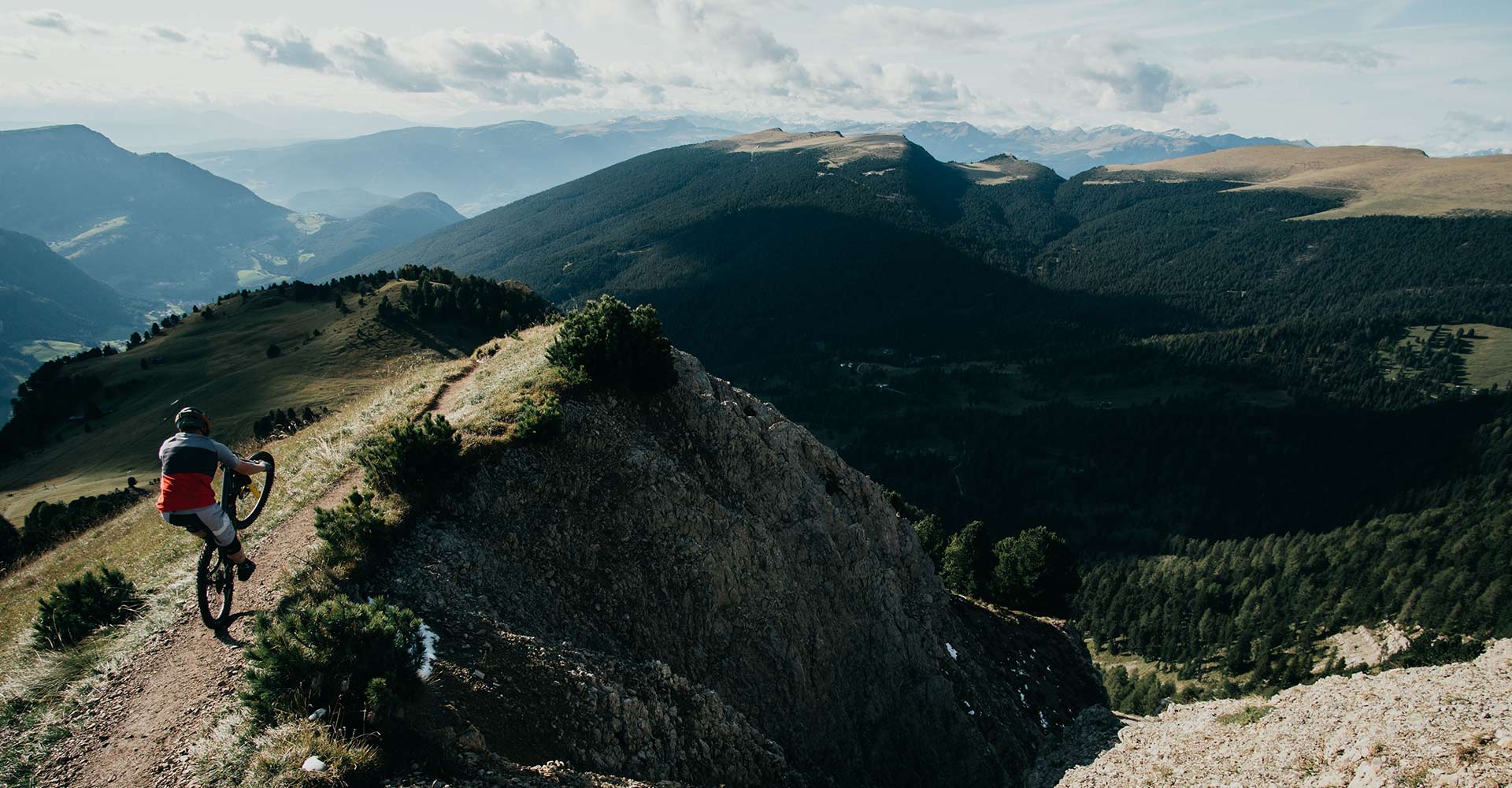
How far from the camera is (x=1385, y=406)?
19388cm

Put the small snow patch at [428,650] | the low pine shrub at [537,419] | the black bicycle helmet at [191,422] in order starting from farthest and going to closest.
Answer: the low pine shrub at [537,419] < the black bicycle helmet at [191,422] < the small snow patch at [428,650]

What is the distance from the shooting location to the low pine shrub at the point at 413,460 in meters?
18.5

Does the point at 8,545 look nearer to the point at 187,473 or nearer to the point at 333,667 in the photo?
the point at 187,473

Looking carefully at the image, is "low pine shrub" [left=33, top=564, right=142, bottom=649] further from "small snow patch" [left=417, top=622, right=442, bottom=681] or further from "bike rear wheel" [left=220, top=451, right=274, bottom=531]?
"small snow patch" [left=417, top=622, right=442, bottom=681]

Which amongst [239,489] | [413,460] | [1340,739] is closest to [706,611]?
[413,460]

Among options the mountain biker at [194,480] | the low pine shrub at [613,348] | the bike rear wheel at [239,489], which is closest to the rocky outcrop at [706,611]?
the low pine shrub at [613,348]

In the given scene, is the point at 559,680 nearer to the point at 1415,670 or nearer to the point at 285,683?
the point at 285,683

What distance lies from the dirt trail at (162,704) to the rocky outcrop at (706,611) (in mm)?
3386

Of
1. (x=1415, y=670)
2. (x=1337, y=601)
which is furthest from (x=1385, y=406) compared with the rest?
(x=1415, y=670)

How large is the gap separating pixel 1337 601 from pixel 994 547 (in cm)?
8779

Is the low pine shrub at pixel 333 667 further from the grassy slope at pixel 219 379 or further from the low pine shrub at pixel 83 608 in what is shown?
the grassy slope at pixel 219 379

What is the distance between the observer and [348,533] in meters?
16.1

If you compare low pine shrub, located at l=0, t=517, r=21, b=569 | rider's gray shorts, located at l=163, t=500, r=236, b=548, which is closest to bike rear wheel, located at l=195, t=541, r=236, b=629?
rider's gray shorts, located at l=163, t=500, r=236, b=548

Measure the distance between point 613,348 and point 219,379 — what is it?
7576 cm
